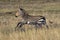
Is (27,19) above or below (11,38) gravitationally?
below

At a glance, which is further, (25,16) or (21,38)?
(25,16)

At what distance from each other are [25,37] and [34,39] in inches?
17.5

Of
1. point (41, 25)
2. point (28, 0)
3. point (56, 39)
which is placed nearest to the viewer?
point (56, 39)

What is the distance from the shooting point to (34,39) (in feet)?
25.3

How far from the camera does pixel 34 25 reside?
13.2 metres

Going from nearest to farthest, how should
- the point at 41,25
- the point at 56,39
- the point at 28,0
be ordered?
the point at 56,39
the point at 41,25
the point at 28,0

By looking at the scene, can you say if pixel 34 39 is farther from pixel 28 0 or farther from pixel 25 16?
pixel 28 0

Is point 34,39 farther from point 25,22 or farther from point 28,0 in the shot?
point 28,0

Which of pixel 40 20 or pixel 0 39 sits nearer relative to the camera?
pixel 0 39

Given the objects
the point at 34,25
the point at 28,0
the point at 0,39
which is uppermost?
the point at 0,39

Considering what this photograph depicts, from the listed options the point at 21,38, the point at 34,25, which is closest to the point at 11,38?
the point at 21,38

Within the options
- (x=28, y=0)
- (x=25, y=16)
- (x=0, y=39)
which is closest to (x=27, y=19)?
(x=25, y=16)

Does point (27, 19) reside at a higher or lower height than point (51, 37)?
lower

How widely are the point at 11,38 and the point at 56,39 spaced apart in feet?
4.46
